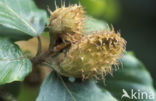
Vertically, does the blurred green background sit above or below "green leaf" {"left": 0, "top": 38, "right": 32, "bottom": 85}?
below

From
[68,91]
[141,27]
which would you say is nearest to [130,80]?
[68,91]

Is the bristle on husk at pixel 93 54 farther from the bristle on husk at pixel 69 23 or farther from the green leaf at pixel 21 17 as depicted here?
the green leaf at pixel 21 17

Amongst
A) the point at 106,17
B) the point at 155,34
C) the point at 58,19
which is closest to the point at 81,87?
the point at 58,19

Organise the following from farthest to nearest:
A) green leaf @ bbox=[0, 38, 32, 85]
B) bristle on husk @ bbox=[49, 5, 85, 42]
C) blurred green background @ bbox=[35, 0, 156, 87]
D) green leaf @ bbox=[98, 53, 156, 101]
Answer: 1. blurred green background @ bbox=[35, 0, 156, 87]
2. green leaf @ bbox=[98, 53, 156, 101]
3. bristle on husk @ bbox=[49, 5, 85, 42]
4. green leaf @ bbox=[0, 38, 32, 85]

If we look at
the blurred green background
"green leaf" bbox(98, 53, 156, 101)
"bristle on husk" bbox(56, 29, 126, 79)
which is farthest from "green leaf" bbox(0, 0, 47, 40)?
the blurred green background

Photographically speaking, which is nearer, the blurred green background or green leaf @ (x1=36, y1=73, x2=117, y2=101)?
green leaf @ (x1=36, y1=73, x2=117, y2=101)

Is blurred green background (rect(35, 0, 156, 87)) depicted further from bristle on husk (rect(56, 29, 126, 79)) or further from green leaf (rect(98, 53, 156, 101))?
bristle on husk (rect(56, 29, 126, 79))

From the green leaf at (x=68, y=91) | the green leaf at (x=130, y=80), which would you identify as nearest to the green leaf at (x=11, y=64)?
the green leaf at (x=68, y=91)

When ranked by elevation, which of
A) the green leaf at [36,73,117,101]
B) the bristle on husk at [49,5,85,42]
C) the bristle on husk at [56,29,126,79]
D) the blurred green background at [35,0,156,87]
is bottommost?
the blurred green background at [35,0,156,87]
